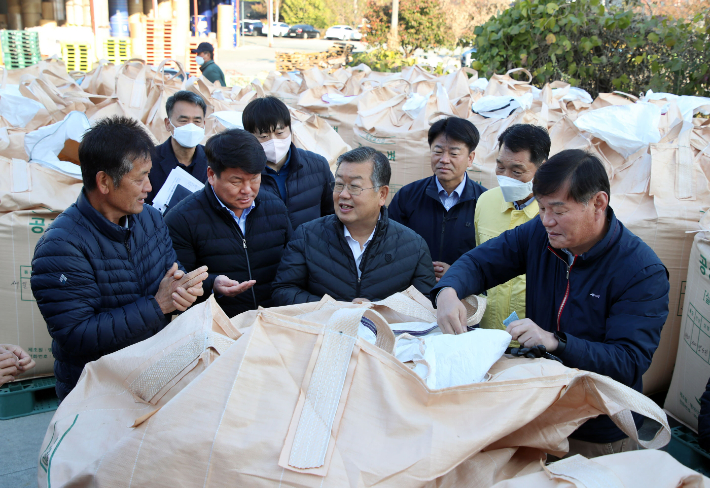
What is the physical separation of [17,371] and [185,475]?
4.39ft

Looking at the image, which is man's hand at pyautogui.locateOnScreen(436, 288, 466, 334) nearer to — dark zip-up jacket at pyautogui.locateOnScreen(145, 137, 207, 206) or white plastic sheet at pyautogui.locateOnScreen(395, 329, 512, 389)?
white plastic sheet at pyautogui.locateOnScreen(395, 329, 512, 389)

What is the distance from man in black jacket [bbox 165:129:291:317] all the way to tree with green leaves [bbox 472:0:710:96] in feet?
18.8

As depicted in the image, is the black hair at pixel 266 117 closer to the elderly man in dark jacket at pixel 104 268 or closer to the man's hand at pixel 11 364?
the elderly man in dark jacket at pixel 104 268

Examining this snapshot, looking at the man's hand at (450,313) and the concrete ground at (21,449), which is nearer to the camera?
the man's hand at (450,313)

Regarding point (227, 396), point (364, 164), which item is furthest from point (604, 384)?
point (364, 164)

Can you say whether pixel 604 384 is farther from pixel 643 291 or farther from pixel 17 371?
pixel 17 371

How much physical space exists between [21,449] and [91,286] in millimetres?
1357

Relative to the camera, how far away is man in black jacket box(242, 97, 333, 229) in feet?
10.4

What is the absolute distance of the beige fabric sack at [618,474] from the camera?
3.34 ft

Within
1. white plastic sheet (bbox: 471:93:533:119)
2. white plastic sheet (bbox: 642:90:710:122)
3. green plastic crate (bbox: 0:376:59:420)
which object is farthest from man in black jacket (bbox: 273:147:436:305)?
white plastic sheet (bbox: 642:90:710:122)

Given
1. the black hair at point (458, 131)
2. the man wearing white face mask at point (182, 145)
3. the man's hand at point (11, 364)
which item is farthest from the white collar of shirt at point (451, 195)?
the man's hand at point (11, 364)

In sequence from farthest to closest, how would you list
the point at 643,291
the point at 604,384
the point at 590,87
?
the point at 590,87 → the point at 643,291 → the point at 604,384

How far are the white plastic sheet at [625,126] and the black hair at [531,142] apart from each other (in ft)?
3.57

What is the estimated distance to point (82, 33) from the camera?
1286cm
